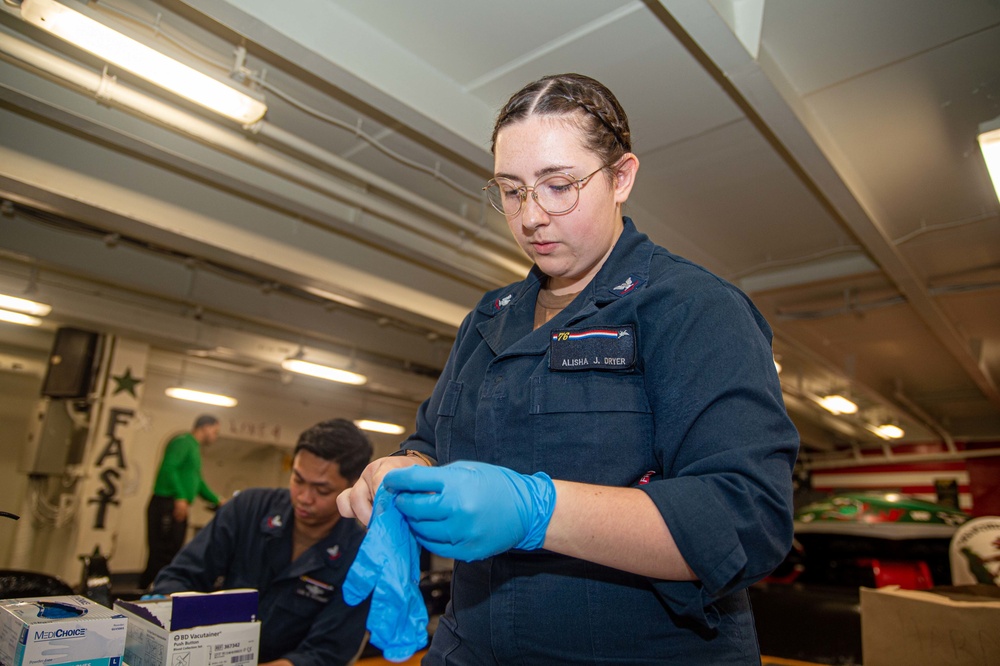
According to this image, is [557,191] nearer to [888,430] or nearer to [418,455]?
[418,455]

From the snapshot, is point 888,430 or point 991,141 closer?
point 991,141

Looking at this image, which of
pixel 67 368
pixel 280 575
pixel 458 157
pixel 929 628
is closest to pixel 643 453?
pixel 929 628

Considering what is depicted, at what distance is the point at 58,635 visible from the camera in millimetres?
1135

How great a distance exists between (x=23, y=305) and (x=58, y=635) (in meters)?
5.82

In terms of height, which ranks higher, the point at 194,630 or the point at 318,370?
the point at 318,370

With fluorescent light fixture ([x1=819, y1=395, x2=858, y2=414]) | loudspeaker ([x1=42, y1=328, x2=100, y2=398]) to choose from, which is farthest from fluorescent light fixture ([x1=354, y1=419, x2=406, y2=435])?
fluorescent light fixture ([x1=819, y1=395, x2=858, y2=414])

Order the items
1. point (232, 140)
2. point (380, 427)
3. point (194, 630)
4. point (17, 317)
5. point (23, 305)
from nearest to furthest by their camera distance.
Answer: point (194, 630) → point (232, 140) → point (23, 305) → point (17, 317) → point (380, 427)

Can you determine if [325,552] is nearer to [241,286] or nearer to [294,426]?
[241,286]

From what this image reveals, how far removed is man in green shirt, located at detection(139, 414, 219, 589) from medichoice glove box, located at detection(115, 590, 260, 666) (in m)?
5.84

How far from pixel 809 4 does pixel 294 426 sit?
9586 millimetres

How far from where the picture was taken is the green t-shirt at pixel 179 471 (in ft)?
21.9

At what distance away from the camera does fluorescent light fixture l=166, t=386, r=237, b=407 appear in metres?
9.03

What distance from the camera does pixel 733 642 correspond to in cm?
84

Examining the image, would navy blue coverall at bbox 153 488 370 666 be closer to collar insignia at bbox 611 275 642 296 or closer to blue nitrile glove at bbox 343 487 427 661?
blue nitrile glove at bbox 343 487 427 661
